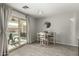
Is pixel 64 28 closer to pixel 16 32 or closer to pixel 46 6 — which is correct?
pixel 46 6

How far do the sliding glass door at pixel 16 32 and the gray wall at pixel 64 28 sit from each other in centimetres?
216

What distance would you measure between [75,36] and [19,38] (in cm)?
360

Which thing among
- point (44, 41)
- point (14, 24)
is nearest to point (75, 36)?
point (44, 41)

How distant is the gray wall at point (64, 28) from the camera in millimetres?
4910

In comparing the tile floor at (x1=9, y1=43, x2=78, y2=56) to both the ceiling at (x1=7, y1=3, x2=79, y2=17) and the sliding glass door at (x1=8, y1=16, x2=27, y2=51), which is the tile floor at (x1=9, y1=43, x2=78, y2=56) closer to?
the sliding glass door at (x1=8, y1=16, x2=27, y2=51)

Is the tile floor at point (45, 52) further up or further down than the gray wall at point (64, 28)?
further down

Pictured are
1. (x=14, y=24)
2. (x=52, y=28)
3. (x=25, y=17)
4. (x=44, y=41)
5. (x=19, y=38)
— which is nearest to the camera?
(x=14, y=24)

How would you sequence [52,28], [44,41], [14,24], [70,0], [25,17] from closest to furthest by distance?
[70,0], [14,24], [25,17], [44,41], [52,28]

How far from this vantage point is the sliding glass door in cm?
379

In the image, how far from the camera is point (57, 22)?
559cm

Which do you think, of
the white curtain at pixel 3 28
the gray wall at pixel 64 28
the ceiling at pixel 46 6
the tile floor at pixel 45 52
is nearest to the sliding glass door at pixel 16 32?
the tile floor at pixel 45 52

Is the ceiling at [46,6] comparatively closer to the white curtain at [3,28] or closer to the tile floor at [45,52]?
the white curtain at [3,28]

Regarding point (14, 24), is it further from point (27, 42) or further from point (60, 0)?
point (60, 0)

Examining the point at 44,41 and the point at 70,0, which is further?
the point at 44,41
